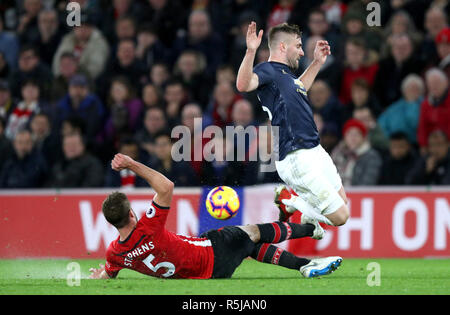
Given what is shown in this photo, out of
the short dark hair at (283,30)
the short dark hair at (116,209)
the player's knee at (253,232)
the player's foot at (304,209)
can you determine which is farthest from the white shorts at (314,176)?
the short dark hair at (116,209)

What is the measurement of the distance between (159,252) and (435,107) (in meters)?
6.11

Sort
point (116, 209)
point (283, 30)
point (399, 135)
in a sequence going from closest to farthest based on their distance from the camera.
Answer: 1. point (116, 209)
2. point (283, 30)
3. point (399, 135)

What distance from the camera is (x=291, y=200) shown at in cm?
856

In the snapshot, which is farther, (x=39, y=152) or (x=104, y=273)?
(x=39, y=152)

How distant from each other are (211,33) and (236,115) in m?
2.46

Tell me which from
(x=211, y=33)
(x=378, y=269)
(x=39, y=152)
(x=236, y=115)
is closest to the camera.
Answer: (x=378, y=269)

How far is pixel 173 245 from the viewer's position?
7.78 m

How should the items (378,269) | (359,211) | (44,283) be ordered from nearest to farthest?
1. (44,283)
2. (378,269)
3. (359,211)

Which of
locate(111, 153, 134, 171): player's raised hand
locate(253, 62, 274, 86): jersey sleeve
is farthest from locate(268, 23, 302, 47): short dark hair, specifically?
locate(111, 153, 134, 171): player's raised hand

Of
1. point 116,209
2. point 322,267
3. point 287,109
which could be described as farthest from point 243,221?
point 116,209

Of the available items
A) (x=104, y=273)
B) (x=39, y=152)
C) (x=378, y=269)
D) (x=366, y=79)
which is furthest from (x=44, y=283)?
(x=366, y=79)

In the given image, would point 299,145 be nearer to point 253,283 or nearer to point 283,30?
point 283,30

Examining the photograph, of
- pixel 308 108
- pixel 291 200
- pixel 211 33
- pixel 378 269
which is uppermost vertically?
pixel 211 33

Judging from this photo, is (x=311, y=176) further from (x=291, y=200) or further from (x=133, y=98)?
(x=133, y=98)
